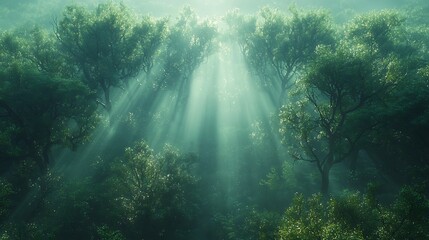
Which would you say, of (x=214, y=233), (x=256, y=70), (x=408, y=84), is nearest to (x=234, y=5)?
(x=256, y=70)

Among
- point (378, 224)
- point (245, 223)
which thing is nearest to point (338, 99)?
point (378, 224)

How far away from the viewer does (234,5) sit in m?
119

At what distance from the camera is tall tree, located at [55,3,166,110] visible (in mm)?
42838

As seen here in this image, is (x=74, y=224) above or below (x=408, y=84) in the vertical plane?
below

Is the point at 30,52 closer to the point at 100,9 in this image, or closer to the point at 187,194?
the point at 100,9

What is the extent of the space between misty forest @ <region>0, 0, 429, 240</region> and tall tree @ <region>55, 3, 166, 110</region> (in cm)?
21

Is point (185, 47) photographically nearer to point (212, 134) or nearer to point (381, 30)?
point (212, 134)

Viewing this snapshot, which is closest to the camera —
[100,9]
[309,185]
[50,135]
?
[50,135]

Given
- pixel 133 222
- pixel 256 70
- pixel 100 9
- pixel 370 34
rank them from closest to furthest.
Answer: pixel 133 222
pixel 100 9
pixel 370 34
pixel 256 70

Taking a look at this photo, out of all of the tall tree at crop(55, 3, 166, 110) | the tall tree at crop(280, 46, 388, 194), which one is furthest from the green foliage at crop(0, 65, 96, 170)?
the tall tree at crop(280, 46, 388, 194)

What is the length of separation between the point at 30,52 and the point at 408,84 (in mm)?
49815

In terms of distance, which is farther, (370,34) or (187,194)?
(370,34)

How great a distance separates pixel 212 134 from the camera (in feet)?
165

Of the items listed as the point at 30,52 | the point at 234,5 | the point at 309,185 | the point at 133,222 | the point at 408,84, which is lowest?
the point at 133,222
